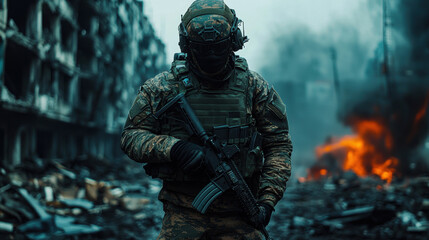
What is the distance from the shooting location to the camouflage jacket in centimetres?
272

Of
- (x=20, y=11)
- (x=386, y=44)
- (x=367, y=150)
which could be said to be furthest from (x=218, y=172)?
(x=367, y=150)

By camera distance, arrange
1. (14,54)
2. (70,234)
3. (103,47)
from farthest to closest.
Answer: (103,47) → (14,54) → (70,234)

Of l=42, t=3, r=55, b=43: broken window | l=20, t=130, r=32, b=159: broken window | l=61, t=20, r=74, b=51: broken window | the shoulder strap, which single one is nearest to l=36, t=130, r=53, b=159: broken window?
l=20, t=130, r=32, b=159: broken window

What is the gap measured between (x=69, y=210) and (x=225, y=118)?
8276 millimetres

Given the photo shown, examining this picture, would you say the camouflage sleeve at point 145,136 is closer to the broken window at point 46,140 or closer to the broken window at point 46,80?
the broken window at point 46,80

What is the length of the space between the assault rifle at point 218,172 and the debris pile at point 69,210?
5400 millimetres

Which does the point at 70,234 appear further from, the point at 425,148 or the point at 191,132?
the point at 425,148

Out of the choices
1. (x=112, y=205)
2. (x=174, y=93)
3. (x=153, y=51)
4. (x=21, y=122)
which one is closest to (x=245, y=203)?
(x=174, y=93)

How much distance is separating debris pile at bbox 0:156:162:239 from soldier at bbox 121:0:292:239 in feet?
17.2

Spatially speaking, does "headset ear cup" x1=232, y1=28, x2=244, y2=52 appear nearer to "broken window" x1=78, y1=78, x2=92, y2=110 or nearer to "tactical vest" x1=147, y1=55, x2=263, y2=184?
"tactical vest" x1=147, y1=55, x2=263, y2=184

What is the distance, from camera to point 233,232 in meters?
2.84

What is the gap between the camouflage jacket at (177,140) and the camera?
2717 millimetres

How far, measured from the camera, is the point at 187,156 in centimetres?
259

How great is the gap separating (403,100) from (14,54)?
67.0ft
